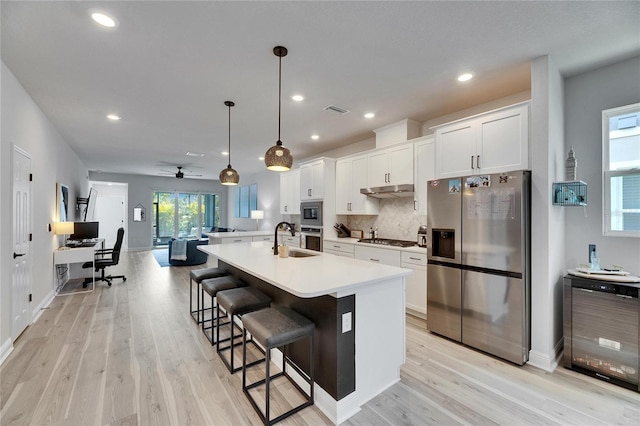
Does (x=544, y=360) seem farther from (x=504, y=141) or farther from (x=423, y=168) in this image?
(x=423, y=168)

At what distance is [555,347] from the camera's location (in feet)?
8.57

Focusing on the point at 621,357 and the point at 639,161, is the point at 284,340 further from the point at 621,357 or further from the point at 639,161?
the point at 639,161

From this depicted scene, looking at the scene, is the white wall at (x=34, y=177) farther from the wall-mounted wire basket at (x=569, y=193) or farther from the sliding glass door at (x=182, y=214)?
the wall-mounted wire basket at (x=569, y=193)

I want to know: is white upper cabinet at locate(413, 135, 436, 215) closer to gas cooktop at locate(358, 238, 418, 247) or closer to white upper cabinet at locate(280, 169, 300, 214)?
gas cooktop at locate(358, 238, 418, 247)

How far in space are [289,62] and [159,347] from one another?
312 cm

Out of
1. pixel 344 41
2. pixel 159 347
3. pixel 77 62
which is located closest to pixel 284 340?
pixel 159 347

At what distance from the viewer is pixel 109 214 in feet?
35.3

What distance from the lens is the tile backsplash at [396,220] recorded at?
14.0 feet

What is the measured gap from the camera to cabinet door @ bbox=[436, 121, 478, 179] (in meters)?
2.96

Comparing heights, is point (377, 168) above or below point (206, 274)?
above

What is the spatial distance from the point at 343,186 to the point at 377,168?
0.86 m

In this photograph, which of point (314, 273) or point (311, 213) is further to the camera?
point (311, 213)

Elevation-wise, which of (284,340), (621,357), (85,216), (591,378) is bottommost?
Answer: (591,378)

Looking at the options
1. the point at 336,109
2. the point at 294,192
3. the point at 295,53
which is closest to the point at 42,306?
the point at 294,192
